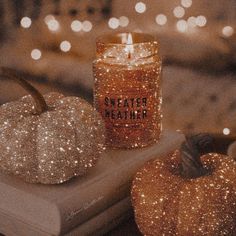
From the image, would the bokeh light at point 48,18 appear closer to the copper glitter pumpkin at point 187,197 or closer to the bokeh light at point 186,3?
the bokeh light at point 186,3

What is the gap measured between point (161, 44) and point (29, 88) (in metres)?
0.37

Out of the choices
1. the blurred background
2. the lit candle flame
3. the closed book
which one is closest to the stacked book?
the closed book

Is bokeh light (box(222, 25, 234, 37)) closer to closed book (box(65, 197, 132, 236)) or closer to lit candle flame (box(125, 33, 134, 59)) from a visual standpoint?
lit candle flame (box(125, 33, 134, 59))

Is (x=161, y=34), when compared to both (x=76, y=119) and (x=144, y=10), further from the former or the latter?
(x=76, y=119)

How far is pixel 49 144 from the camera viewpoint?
0.61 meters

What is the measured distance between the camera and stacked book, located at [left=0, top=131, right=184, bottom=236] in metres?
0.60

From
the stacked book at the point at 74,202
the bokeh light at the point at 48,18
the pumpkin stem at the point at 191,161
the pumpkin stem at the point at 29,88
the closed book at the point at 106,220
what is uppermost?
the bokeh light at the point at 48,18

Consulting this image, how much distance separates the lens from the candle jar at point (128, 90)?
2.37 ft

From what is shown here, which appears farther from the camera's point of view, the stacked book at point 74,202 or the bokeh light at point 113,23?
the bokeh light at point 113,23

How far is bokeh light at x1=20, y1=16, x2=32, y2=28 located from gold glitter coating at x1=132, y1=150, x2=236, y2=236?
454 millimetres

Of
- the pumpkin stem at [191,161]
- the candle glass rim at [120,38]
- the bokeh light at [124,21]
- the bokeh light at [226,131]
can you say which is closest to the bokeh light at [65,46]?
the bokeh light at [124,21]

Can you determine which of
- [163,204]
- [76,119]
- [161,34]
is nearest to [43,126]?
[76,119]

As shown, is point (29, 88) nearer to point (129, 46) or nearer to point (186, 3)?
point (129, 46)

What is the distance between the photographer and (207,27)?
916mm
